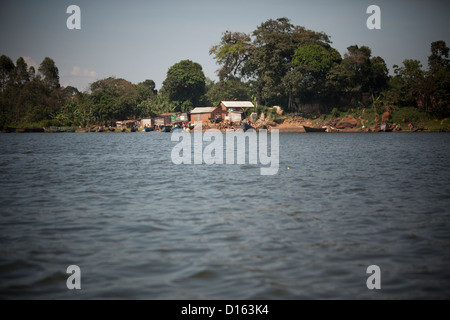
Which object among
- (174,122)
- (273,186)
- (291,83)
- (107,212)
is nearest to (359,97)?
(291,83)

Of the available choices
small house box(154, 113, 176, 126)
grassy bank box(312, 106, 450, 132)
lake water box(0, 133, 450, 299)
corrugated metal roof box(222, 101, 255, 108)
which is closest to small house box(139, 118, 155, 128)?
small house box(154, 113, 176, 126)

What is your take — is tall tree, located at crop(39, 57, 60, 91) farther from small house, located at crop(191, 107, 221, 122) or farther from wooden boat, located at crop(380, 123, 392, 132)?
wooden boat, located at crop(380, 123, 392, 132)

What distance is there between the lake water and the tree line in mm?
59337

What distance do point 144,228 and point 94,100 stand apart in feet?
292

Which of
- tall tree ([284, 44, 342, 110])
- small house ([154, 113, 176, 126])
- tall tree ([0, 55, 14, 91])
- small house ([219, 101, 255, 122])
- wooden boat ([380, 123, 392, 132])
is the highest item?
tall tree ([0, 55, 14, 91])

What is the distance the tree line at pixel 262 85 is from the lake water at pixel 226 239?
195 ft

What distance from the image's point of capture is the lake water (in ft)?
19.2

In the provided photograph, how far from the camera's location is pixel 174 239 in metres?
8.01

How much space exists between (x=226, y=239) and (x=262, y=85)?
7301cm

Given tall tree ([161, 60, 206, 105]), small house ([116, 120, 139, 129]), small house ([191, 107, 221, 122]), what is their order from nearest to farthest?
small house ([191, 107, 221, 122]), small house ([116, 120, 139, 129]), tall tree ([161, 60, 206, 105])

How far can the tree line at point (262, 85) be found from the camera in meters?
69.7

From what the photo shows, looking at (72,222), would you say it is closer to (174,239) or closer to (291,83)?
(174,239)

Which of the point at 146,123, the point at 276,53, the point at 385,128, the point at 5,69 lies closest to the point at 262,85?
the point at 276,53

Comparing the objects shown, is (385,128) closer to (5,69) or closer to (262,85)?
(262,85)
